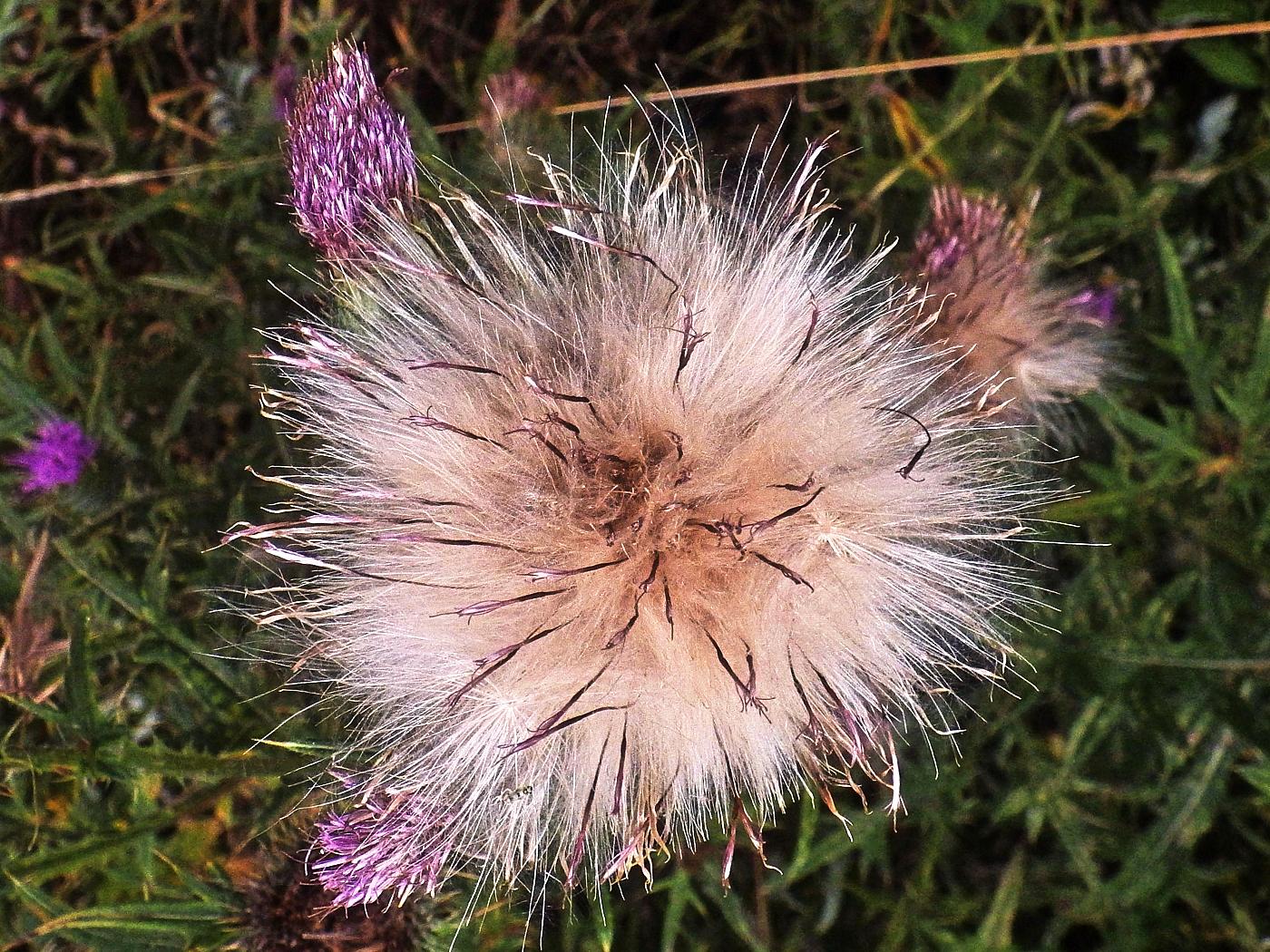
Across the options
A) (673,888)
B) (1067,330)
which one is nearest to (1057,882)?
(673,888)

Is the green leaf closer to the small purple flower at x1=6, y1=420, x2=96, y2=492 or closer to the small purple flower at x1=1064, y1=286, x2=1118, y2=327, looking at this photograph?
the small purple flower at x1=1064, y1=286, x2=1118, y2=327

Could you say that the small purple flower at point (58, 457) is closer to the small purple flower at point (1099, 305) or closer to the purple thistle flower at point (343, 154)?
the purple thistle flower at point (343, 154)

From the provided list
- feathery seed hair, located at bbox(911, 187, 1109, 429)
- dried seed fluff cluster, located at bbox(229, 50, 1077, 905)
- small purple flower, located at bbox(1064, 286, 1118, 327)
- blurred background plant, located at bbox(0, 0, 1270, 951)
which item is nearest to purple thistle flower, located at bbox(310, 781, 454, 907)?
dried seed fluff cluster, located at bbox(229, 50, 1077, 905)

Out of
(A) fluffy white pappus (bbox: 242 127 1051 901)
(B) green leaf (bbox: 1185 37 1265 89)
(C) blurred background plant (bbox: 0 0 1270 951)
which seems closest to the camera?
(A) fluffy white pappus (bbox: 242 127 1051 901)

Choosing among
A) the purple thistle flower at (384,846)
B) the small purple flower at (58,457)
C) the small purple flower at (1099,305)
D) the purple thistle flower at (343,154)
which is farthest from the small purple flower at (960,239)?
the small purple flower at (58,457)

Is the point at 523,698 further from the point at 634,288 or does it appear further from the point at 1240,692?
the point at 1240,692

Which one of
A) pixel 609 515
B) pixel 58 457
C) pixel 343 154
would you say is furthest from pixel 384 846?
pixel 58 457
